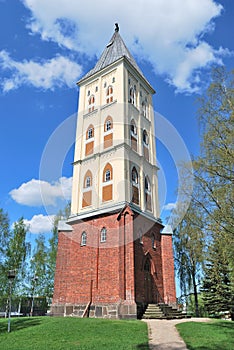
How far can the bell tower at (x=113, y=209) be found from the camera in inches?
679

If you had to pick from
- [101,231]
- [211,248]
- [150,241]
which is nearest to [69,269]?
[101,231]

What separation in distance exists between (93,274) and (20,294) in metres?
14.8

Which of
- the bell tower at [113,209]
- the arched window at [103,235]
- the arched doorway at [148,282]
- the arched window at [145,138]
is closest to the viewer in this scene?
the bell tower at [113,209]

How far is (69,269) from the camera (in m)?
19.4

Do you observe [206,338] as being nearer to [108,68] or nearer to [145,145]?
[145,145]

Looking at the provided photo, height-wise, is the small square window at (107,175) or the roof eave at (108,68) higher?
the roof eave at (108,68)

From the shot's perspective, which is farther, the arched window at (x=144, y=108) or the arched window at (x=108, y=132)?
the arched window at (x=144, y=108)

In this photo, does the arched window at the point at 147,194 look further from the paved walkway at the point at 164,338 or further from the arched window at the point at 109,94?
the paved walkway at the point at 164,338

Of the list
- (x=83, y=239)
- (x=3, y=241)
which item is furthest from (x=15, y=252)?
(x=83, y=239)

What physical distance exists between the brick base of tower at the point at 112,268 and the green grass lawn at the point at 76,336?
3897 millimetres

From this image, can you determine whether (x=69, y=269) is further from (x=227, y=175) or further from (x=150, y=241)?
(x=227, y=175)

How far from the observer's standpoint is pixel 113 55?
86.4ft

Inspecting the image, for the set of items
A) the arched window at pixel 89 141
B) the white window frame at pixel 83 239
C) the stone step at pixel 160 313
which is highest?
the arched window at pixel 89 141

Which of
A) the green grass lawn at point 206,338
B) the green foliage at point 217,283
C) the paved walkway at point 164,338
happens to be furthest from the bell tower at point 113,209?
the green grass lawn at point 206,338
